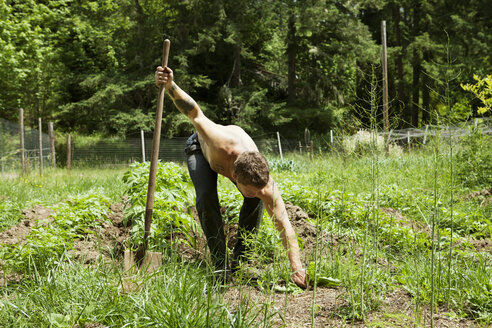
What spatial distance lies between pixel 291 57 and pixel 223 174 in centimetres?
1903

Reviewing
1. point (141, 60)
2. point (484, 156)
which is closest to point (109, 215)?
point (484, 156)

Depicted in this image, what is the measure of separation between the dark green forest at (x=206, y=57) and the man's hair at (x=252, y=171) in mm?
15398

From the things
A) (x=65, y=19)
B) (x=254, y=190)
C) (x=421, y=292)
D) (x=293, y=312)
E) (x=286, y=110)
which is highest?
(x=65, y=19)

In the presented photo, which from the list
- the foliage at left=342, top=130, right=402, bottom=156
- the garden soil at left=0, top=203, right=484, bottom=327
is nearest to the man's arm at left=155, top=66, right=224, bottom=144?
the garden soil at left=0, top=203, right=484, bottom=327

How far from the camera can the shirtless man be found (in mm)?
2861

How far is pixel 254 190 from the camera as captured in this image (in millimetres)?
2930

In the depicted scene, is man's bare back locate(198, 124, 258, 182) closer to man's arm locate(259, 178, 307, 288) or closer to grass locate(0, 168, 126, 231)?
man's arm locate(259, 178, 307, 288)

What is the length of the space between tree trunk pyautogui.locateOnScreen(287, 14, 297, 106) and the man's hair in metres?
18.8

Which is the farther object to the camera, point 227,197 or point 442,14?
point 442,14

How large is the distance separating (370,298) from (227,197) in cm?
233

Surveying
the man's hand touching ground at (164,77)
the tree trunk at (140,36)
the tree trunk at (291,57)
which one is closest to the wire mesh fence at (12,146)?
the tree trunk at (140,36)

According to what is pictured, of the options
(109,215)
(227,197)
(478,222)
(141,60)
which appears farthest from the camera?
(141,60)

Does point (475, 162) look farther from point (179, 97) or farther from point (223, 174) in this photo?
point (179, 97)

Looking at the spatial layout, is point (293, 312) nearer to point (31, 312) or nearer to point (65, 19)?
point (31, 312)
